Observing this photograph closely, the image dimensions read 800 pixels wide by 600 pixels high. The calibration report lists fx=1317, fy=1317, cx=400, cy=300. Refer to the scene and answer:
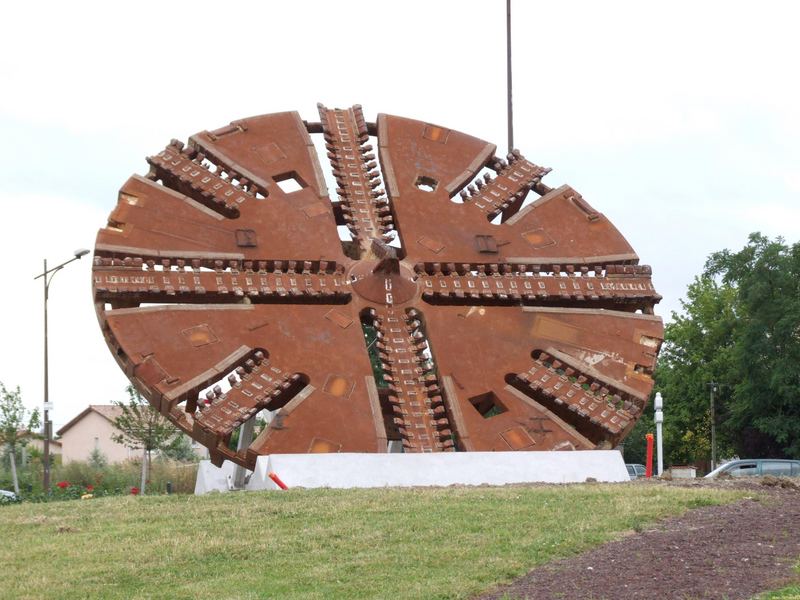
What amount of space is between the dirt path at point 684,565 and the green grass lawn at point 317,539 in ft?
1.22

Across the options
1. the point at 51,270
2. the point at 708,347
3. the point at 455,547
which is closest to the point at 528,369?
the point at 455,547

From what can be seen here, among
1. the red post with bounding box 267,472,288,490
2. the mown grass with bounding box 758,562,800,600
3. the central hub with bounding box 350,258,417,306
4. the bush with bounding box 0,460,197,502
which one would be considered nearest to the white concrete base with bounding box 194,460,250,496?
the red post with bounding box 267,472,288,490

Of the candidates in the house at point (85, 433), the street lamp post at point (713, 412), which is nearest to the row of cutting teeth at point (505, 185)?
the street lamp post at point (713, 412)

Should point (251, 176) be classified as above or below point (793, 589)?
above

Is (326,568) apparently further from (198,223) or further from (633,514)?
(198,223)

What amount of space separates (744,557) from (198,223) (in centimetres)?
1020

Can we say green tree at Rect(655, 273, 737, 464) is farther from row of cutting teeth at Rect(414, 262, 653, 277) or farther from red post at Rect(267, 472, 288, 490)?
red post at Rect(267, 472, 288, 490)

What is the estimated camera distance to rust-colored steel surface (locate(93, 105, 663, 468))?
58.0 feet

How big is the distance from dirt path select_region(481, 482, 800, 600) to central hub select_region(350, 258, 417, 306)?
Answer: 682cm

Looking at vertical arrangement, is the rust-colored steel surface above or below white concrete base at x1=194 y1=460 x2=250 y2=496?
above

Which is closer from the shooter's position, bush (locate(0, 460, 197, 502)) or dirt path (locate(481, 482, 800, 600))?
dirt path (locate(481, 482, 800, 600))

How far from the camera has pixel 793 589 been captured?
392 inches

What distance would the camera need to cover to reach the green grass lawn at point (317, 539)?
37.4 feet

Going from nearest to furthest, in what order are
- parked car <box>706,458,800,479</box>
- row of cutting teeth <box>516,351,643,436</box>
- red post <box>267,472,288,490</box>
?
red post <box>267,472,288,490</box> < row of cutting teeth <box>516,351,643,436</box> < parked car <box>706,458,800,479</box>
